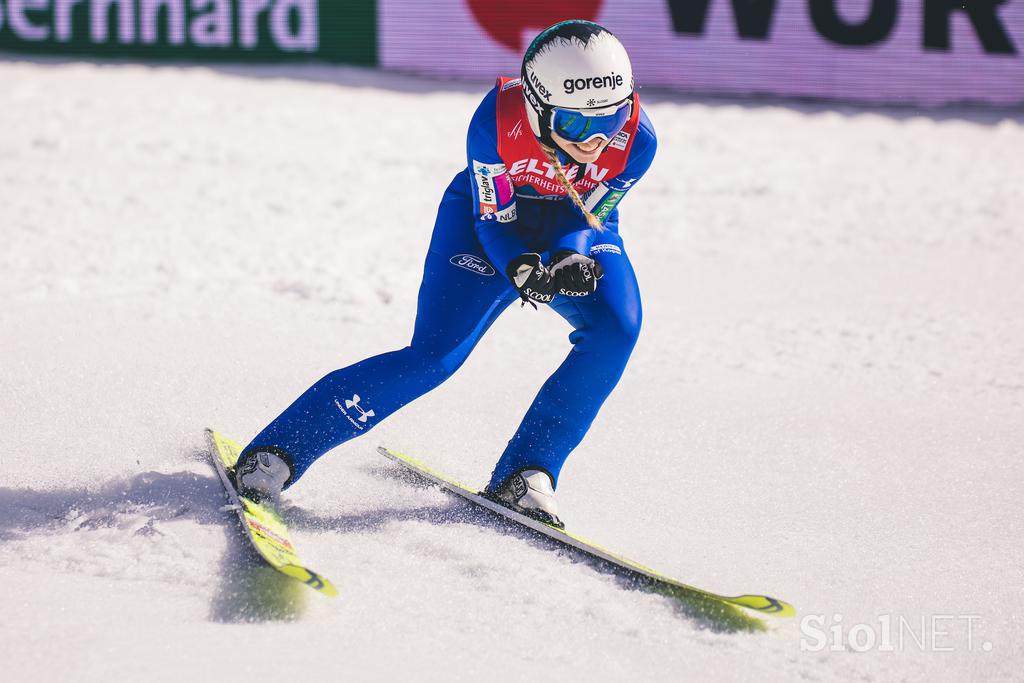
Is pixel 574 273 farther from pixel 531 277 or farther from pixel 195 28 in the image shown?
pixel 195 28

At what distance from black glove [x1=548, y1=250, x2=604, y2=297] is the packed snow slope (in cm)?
76

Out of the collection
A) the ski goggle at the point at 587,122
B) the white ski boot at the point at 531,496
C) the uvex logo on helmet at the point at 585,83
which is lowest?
the white ski boot at the point at 531,496

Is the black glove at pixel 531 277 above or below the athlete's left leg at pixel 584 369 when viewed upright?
above

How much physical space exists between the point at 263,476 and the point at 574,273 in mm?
1100

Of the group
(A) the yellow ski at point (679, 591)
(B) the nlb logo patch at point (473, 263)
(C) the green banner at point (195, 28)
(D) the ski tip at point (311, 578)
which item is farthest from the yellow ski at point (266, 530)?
(C) the green banner at point (195, 28)

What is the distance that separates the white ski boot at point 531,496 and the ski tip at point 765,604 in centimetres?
64

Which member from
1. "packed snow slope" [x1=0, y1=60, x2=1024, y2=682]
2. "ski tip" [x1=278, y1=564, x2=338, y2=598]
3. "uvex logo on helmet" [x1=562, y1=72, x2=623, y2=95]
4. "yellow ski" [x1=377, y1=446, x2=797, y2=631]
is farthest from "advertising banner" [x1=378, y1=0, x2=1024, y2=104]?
"ski tip" [x1=278, y1=564, x2=338, y2=598]

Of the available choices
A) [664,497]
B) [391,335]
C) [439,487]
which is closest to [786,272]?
[391,335]

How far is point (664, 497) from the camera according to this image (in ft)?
12.4

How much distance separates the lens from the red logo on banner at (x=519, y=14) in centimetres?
1094

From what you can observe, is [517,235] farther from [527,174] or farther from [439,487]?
[439,487]

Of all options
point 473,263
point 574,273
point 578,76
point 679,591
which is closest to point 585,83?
point 578,76

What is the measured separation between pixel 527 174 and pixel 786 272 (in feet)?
12.6

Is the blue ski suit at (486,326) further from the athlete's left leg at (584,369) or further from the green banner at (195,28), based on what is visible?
the green banner at (195,28)
